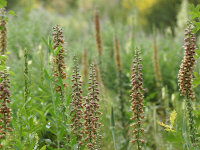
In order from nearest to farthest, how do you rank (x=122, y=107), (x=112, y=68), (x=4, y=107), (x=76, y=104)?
(x=4, y=107) → (x=76, y=104) → (x=122, y=107) → (x=112, y=68)

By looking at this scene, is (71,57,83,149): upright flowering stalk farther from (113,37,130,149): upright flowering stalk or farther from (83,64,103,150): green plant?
(113,37,130,149): upright flowering stalk

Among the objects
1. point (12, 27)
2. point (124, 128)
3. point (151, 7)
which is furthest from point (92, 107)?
point (151, 7)

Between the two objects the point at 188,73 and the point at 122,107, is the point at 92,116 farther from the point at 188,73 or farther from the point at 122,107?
the point at 122,107

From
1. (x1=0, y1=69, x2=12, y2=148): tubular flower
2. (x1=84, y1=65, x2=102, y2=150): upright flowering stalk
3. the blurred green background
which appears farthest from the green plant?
(x1=0, y1=69, x2=12, y2=148): tubular flower

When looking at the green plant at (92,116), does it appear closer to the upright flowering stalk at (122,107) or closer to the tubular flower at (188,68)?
the tubular flower at (188,68)

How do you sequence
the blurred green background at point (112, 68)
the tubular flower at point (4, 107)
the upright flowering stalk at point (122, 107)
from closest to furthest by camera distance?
the tubular flower at point (4, 107), the blurred green background at point (112, 68), the upright flowering stalk at point (122, 107)

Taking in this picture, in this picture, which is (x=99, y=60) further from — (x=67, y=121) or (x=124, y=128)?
(x=67, y=121)

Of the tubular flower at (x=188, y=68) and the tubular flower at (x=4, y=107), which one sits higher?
the tubular flower at (x=188, y=68)

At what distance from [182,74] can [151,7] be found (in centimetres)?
1615

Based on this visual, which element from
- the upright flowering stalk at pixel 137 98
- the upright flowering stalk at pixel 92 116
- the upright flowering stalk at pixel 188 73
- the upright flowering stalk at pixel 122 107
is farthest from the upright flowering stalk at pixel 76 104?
the upright flowering stalk at pixel 122 107

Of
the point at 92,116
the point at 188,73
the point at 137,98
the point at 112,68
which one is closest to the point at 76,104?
the point at 92,116

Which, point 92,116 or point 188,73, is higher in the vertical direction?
point 188,73

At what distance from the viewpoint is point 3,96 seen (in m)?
1.69

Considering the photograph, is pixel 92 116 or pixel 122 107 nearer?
pixel 92 116
